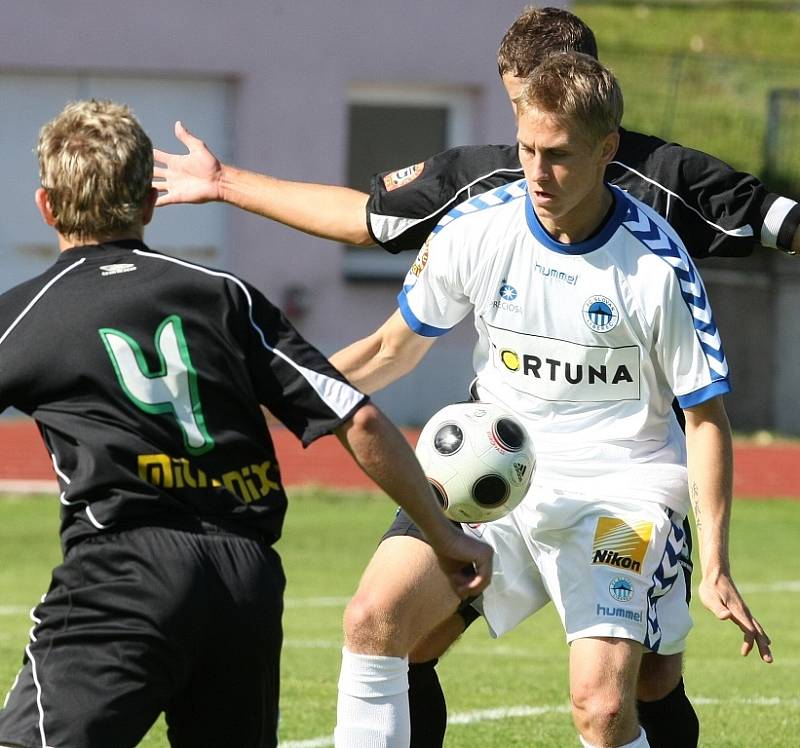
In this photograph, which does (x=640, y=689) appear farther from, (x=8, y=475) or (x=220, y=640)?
(x=8, y=475)

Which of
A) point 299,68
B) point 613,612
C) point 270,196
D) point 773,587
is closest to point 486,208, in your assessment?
point 270,196

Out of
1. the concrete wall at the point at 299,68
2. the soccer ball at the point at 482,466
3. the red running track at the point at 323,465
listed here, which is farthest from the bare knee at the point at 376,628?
the concrete wall at the point at 299,68

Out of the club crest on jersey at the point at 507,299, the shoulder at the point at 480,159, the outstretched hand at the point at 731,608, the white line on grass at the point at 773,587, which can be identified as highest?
the shoulder at the point at 480,159

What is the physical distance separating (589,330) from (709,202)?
626 mm

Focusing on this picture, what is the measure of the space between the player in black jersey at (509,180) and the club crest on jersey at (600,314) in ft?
1.63

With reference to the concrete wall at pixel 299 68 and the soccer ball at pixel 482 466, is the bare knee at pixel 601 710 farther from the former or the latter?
the concrete wall at pixel 299 68

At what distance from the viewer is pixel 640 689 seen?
17.2ft

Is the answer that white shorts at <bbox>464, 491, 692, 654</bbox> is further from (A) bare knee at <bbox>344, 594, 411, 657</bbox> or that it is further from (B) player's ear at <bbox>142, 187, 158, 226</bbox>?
(B) player's ear at <bbox>142, 187, 158, 226</bbox>

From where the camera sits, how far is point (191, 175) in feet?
18.4

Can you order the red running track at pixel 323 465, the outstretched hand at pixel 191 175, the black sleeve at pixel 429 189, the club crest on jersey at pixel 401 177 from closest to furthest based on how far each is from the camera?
the black sleeve at pixel 429 189 < the club crest on jersey at pixel 401 177 < the outstretched hand at pixel 191 175 < the red running track at pixel 323 465

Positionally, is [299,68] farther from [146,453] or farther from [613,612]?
[146,453]

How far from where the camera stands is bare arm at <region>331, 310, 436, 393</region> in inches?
206

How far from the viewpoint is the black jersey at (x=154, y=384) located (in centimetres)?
368

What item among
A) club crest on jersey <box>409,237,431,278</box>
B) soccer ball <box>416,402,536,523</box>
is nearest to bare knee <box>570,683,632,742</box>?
soccer ball <box>416,402,536,523</box>
